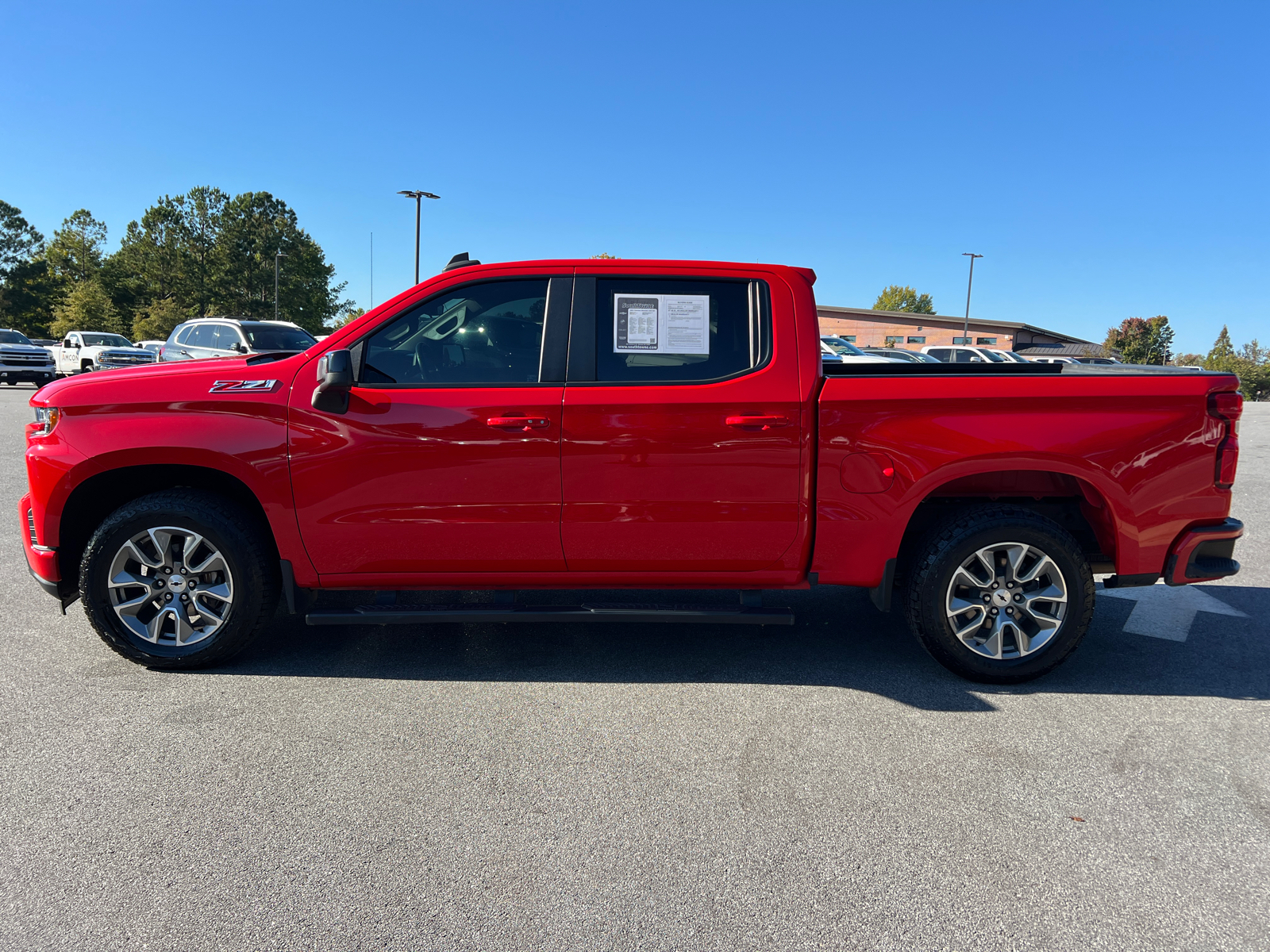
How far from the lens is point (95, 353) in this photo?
24969mm

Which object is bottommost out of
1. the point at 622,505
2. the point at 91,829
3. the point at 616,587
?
the point at 91,829

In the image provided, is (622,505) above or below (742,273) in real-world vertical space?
below

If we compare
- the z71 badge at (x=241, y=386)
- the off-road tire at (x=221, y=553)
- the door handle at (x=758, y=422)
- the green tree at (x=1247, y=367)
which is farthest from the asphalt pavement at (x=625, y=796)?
the green tree at (x=1247, y=367)

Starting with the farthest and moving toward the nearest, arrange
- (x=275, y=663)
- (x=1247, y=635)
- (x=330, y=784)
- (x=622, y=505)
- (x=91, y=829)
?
(x=1247, y=635), (x=275, y=663), (x=622, y=505), (x=330, y=784), (x=91, y=829)

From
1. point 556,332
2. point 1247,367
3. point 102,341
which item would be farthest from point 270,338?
point 1247,367

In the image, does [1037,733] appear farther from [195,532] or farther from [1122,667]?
[195,532]

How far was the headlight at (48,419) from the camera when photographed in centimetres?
390

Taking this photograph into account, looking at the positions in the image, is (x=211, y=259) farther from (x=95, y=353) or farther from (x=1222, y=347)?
(x=1222, y=347)

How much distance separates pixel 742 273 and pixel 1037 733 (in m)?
2.41

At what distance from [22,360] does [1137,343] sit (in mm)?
103472

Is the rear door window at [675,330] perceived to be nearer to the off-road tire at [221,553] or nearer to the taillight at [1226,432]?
the off-road tire at [221,553]

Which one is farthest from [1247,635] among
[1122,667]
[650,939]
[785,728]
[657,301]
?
[650,939]

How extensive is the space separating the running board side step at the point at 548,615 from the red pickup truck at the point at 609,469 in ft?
0.06

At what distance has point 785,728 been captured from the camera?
347 cm
